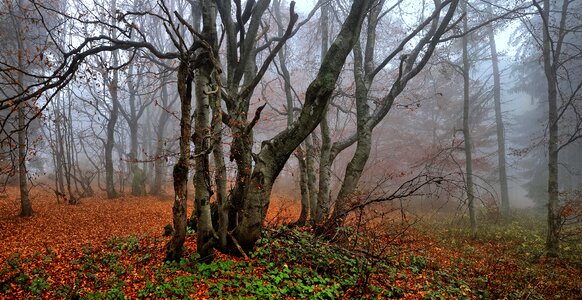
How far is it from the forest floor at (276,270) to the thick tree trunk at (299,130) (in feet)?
2.58

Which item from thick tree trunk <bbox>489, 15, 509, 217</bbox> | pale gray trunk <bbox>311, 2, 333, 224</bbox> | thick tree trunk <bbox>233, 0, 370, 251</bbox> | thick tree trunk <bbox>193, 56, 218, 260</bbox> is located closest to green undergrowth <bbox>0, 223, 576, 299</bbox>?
thick tree trunk <bbox>193, 56, 218, 260</bbox>

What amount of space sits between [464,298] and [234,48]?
621cm

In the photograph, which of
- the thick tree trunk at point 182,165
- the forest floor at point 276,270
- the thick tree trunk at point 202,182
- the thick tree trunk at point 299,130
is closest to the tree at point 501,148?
the forest floor at point 276,270

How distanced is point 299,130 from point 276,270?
2348 millimetres

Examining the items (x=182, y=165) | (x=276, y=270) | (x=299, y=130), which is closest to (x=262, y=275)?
(x=276, y=270)

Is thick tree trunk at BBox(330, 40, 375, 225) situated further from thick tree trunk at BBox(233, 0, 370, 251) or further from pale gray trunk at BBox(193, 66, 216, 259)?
pale gray trunk at BBox(193, 66, 216, 259)

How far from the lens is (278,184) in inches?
984

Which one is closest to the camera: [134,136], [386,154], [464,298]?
[464,298]

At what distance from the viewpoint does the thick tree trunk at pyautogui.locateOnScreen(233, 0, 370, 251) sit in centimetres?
503

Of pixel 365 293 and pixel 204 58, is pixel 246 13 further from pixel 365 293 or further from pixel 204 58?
pixel 365 293

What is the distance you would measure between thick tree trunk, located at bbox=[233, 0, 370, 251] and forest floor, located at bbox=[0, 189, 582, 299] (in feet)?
2.58

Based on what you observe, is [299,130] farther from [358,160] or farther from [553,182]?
[553,182]

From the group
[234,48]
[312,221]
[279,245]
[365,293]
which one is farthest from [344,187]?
[234,48]

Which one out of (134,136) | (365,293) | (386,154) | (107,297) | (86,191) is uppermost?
(134,136)
